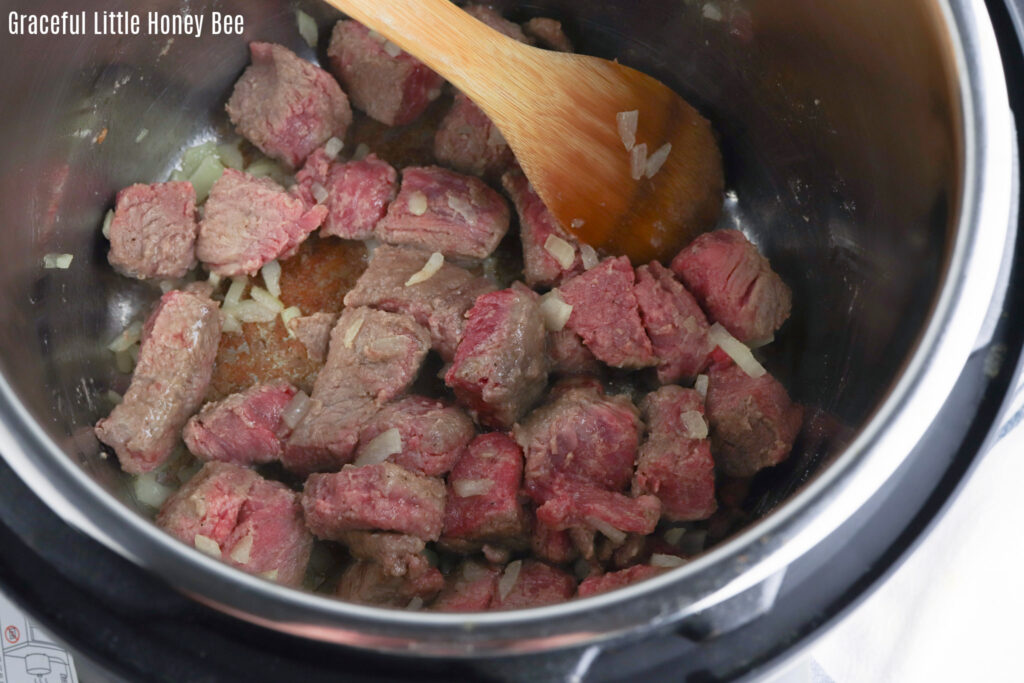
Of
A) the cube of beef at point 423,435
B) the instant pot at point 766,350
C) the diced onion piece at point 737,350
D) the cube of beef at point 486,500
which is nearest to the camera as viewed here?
the instant pot at point 766,350

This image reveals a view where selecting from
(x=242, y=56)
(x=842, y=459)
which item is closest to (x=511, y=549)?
(x=842, y=459)

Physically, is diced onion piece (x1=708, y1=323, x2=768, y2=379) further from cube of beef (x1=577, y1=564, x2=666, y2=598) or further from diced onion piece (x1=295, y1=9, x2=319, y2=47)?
diced onion piece (x1=295, y1=9, x2=319, y2=47)

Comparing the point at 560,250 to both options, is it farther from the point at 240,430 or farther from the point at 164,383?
the point at 164,383

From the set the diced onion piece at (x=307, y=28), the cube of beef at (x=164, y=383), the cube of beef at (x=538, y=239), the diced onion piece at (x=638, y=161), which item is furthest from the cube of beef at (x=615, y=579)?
the diced onion piece at (x=307, y=28)

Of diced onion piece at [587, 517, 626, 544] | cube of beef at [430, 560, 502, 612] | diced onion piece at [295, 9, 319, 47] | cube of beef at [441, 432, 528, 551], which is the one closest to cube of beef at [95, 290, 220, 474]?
cube of beef at [441, 432, 528, 551]

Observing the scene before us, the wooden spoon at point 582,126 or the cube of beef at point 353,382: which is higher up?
the wooden spoon at point 582,126

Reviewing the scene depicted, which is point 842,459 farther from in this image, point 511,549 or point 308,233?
point 308,233

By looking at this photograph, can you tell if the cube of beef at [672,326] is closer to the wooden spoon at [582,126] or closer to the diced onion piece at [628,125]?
the wooden spoon at [582,126]
